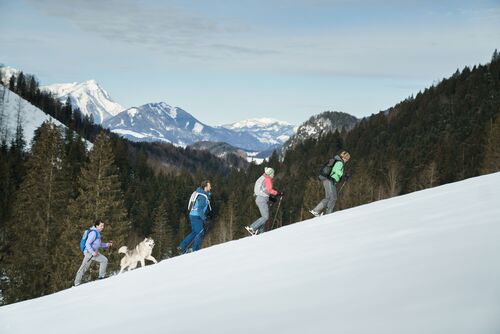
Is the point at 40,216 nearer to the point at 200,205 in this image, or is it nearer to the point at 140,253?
the point at 140,253

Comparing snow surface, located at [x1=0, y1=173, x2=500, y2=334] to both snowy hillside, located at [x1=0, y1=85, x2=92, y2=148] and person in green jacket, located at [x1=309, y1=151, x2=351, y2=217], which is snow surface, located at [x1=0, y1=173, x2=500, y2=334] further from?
snowy hillside, located at [x1=0, y1=85, x2=92, y2=148]

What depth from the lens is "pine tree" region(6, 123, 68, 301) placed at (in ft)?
111

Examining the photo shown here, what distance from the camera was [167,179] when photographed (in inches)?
5359

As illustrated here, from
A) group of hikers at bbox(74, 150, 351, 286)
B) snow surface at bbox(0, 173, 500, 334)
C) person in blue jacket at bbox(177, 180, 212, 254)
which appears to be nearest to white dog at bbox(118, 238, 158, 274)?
group of hikers at bbox(74, 150, 351, 286)

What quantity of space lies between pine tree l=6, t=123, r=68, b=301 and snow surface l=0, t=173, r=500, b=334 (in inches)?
997

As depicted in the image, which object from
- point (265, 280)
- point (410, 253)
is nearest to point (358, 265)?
point (410, 253)

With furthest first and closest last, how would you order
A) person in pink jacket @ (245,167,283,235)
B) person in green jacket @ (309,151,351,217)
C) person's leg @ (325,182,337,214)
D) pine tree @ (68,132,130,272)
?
pine tree @ (68,132,130,272) → person's leg @ (325,182,337,214) → person in green jacket @ (309,151,351,217) → person in pink jacket @ (245,167,283,235)

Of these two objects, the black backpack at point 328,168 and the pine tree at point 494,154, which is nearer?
the black backpack at point 328,168

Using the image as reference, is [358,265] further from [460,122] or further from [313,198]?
[460,122]

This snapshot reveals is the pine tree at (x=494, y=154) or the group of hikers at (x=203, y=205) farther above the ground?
the pine tree at (x=494, y=154)

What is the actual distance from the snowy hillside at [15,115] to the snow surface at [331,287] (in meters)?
151

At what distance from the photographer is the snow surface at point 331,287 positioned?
14.9ft

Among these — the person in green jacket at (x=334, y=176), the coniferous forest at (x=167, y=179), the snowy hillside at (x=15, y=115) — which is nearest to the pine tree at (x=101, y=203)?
the coniferous forest at (x=167, y=179)

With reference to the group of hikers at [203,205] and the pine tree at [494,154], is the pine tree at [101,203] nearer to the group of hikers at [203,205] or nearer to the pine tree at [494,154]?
the group of hikers at [203,205]
